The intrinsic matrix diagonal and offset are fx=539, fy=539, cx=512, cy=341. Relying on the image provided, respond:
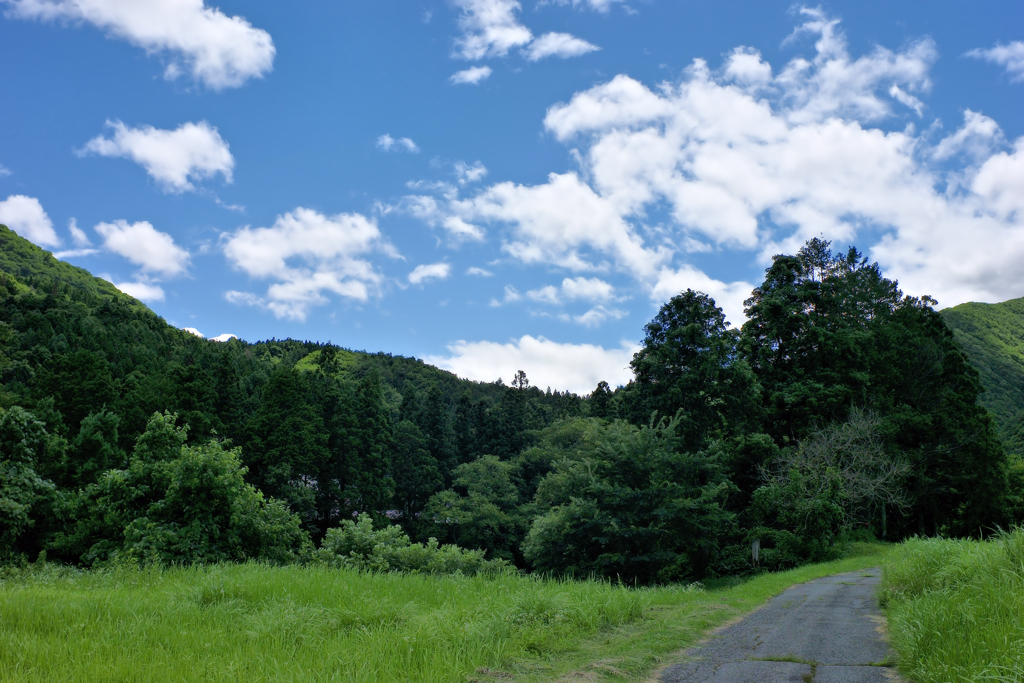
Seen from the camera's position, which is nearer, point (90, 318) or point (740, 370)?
point (740, 370)

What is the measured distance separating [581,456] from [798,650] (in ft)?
60.2

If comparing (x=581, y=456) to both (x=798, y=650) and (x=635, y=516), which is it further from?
(x=798, y=650)

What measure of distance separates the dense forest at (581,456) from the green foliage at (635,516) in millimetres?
107

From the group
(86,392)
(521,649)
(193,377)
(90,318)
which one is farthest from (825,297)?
(90,318)

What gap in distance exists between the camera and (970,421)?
3172 centimetres

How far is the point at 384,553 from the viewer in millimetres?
16031

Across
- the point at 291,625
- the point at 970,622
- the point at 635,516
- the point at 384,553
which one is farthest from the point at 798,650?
the point at 635,516

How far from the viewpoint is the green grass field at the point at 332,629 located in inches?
192

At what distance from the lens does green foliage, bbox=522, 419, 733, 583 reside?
20297 millimetres

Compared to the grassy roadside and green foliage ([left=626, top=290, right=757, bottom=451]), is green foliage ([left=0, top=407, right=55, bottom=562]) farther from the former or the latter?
green foliage ([left=626, top=290, right=757, bottom=451])

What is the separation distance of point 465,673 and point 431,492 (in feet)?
163

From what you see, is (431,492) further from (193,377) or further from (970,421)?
(970,421)

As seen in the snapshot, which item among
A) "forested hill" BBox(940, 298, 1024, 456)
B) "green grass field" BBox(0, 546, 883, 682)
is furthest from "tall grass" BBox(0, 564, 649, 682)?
"forested hill" BBox(940, 298, 1024, 456)

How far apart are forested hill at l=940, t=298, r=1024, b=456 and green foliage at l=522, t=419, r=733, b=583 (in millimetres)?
29477
